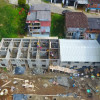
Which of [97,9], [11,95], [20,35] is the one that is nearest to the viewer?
[11,95]

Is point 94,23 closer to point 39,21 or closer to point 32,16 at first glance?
point 39,21

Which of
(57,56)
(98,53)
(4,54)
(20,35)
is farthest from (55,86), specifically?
(20,35)

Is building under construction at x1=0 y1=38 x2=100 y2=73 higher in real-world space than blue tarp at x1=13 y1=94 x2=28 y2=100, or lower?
higher

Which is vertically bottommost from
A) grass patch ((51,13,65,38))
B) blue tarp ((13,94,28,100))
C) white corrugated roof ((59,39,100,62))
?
blue tarp ((13,94,28,100))

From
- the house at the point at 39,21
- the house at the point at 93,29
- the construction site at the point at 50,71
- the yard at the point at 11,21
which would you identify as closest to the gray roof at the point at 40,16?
the house at the point at 39,21

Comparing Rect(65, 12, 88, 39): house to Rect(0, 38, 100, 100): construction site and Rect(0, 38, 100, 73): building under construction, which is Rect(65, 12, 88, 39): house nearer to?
Rect(0, 38, 100, 73): building under construction

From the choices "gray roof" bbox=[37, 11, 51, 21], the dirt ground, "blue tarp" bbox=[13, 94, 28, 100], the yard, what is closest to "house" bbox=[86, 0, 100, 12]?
"gray roof" bbox=[37, 11, 51, 21]

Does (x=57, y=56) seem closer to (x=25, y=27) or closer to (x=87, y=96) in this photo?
(x=87, y=96)
